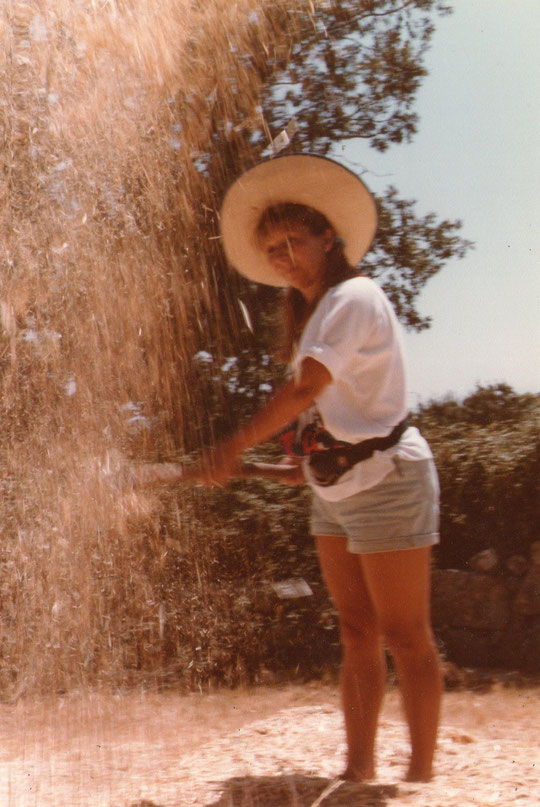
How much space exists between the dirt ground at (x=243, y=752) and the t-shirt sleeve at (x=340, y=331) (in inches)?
38.1

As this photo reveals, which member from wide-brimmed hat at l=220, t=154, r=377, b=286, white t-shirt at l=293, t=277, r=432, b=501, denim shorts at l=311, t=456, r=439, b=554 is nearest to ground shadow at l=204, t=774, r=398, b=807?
denim shorts at l=311, t=456, r=439, b=554

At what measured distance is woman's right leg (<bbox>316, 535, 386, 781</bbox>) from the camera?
1778mm

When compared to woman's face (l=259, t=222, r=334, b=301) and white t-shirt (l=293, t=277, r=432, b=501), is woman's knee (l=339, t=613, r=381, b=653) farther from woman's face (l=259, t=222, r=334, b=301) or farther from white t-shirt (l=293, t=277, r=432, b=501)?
woman's face (l=259, t=222, r=334, b=301)

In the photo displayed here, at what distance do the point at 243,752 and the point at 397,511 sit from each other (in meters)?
1.10

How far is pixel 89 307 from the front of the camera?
3.49m

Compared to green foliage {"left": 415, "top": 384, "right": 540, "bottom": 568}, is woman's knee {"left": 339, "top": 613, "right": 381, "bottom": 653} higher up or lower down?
lower down

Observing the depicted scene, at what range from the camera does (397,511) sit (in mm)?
1651

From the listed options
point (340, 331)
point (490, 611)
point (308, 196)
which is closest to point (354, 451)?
point (340, 331)

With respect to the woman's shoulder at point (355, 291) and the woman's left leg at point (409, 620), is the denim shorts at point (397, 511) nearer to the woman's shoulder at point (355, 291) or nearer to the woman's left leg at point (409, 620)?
the woman's left leg at point (409, 620)

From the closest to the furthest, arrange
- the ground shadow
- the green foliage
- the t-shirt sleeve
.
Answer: the t-shirt sleeve → the ground shadow → the green foliage

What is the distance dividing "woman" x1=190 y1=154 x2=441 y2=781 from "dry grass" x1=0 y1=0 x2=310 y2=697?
168cm

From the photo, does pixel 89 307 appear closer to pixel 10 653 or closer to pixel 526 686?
pixel 10 653

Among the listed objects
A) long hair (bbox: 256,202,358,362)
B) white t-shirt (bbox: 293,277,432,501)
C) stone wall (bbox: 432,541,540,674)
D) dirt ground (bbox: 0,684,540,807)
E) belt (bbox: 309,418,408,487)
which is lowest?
dirt ground (bbox: 0,684,540,807)

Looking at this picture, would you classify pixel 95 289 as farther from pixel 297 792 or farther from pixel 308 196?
pixel 297 792
